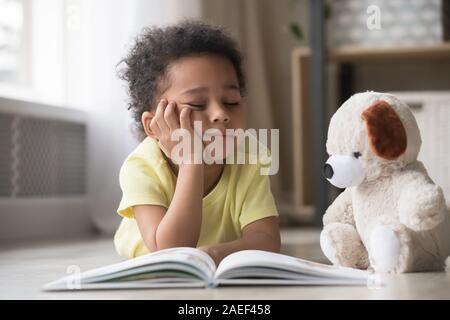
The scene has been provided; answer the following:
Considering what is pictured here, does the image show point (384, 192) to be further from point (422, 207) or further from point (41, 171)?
point (41, 171)

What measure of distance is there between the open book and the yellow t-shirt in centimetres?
29

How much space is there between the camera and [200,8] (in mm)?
2246

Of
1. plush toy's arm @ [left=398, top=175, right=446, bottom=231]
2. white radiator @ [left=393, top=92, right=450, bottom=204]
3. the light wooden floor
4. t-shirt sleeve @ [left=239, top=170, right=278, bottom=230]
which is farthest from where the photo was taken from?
white radiator @ [left=393, top=92, right=450, bottom=204]

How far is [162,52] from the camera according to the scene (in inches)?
46.2

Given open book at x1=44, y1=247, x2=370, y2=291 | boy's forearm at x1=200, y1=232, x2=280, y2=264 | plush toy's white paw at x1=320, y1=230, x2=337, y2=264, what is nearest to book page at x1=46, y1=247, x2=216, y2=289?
open book at x1=44, y1=247, x2=370, y2=291

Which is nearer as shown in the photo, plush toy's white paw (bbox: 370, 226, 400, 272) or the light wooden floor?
the light wooden floor

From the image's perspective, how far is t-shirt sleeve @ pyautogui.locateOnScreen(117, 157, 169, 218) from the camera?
1.13m

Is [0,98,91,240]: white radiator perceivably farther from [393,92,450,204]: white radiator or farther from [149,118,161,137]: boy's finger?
[393,92,450,204]: white radiator

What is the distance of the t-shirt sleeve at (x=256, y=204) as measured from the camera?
1.18 meters

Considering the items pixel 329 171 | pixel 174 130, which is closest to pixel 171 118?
pixel 174 130

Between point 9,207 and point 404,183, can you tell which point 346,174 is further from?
point 9,207

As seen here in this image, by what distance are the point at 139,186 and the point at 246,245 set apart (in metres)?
0.19

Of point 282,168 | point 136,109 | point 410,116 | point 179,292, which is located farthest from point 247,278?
point 282,168
